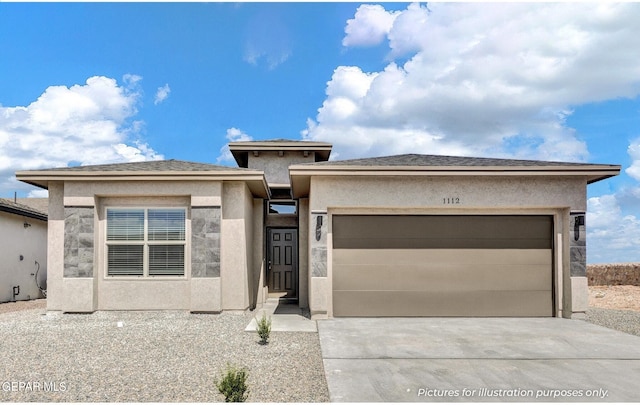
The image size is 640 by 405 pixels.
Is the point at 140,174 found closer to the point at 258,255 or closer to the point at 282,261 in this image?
the point at 258,255

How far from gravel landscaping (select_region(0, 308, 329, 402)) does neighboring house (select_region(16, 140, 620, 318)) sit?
1.28 metres

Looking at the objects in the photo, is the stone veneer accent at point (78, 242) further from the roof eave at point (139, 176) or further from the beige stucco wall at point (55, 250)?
the roof eave at point (139, 176)

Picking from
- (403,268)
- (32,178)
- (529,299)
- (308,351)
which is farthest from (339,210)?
(32,178)

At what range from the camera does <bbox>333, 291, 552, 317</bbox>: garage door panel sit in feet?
35.0

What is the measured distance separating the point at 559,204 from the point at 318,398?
8.03m

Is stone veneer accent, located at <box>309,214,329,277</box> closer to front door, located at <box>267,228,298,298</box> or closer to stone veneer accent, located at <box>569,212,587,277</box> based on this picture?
front door, located at <box>267,228,298,298</box>

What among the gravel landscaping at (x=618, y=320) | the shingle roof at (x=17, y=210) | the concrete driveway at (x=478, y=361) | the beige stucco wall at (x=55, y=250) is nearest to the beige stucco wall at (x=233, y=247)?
the concrete driveway at (x=478, y=361)

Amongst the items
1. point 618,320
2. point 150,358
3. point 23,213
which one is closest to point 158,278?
point 150,358

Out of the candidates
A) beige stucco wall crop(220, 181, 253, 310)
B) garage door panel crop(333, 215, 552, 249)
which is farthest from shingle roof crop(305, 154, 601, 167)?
beige stucco wall crop(220, 181, 253, 310)

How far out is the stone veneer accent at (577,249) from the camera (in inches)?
423

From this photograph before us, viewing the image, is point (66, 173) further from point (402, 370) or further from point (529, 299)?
point (529, 299)

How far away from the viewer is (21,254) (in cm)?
1717

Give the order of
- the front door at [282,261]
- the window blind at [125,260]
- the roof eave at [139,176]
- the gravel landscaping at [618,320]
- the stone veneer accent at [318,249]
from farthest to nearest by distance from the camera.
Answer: the front door at [282,261] < the window blind at [125,260] < the roof eave at [139,176] < the stone veneer accent at [318,249] < the gravel landscaping at [618,320]

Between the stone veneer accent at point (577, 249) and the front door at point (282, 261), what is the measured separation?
751 cm
